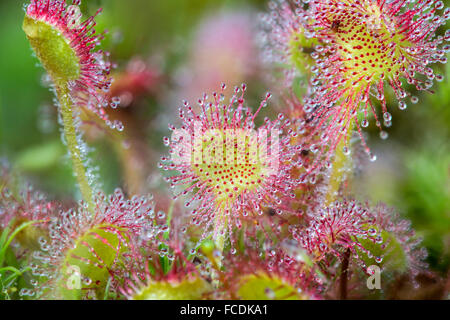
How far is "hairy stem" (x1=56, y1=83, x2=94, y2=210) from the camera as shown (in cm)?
70

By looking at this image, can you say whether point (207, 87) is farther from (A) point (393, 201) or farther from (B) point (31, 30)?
(B) point (31, 30)

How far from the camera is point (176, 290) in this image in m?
0.56

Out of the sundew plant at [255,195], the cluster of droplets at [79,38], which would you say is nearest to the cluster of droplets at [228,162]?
Result: the sundew plant at [255,195]

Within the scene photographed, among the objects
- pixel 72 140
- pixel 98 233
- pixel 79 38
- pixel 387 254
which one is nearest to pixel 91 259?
pixel 98 233

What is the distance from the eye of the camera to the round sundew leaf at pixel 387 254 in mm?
660

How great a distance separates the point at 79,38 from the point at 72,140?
0.15m

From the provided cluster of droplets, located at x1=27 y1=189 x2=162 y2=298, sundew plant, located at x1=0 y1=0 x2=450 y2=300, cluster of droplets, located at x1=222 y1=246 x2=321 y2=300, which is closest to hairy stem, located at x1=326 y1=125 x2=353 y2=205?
sundew plant, located at x1=0 y1=0 x2=450 y2=300

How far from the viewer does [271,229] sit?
709 mm

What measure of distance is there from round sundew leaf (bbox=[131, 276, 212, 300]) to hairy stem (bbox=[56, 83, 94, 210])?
0.62 ft

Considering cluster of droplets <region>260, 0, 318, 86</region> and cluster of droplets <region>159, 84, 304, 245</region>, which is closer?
cluster of droplets <region>159, 84, 304, 245</region>

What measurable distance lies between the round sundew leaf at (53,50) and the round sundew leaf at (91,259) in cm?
21

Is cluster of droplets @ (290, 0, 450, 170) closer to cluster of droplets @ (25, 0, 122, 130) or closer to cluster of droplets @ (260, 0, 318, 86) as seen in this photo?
cluster of droplets @ (260, 0, 318, 86)

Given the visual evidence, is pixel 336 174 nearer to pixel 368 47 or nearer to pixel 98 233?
pixel 368 47

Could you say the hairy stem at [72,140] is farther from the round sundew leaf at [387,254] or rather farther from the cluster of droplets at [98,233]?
the round sundew leaf at [387,254]
